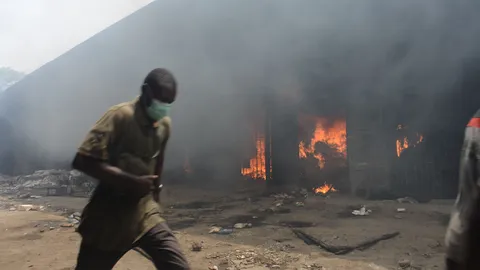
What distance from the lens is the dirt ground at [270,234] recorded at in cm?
429

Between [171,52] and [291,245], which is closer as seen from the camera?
[291,245]

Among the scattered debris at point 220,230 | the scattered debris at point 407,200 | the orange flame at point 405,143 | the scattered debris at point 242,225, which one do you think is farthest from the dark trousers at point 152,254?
→ the orange flame at point 405,143

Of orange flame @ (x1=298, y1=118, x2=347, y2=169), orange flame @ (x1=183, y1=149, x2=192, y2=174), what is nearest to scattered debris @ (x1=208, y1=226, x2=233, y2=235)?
orange flame @ (x1=298, y1=118, x2=347, y2=169)

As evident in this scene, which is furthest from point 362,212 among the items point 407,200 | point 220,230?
point 220,230

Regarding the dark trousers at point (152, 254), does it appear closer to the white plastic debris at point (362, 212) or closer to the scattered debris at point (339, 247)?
the scattered debris at point (339, 247)

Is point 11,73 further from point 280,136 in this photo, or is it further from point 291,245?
point 291,245

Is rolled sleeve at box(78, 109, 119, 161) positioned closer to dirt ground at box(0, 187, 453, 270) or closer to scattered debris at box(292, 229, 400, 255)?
dirt ground at box(0, 187, 453, 270)

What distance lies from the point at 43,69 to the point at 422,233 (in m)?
14.3

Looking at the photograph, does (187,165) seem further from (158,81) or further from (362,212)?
(158,81)

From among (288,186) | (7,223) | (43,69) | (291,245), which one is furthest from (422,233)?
(43,69)

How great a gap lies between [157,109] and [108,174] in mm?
428

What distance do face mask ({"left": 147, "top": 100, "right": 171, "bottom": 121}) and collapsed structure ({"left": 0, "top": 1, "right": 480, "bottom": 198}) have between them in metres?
6.74

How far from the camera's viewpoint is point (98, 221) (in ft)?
6.72

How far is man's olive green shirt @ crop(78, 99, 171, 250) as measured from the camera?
2037mm
